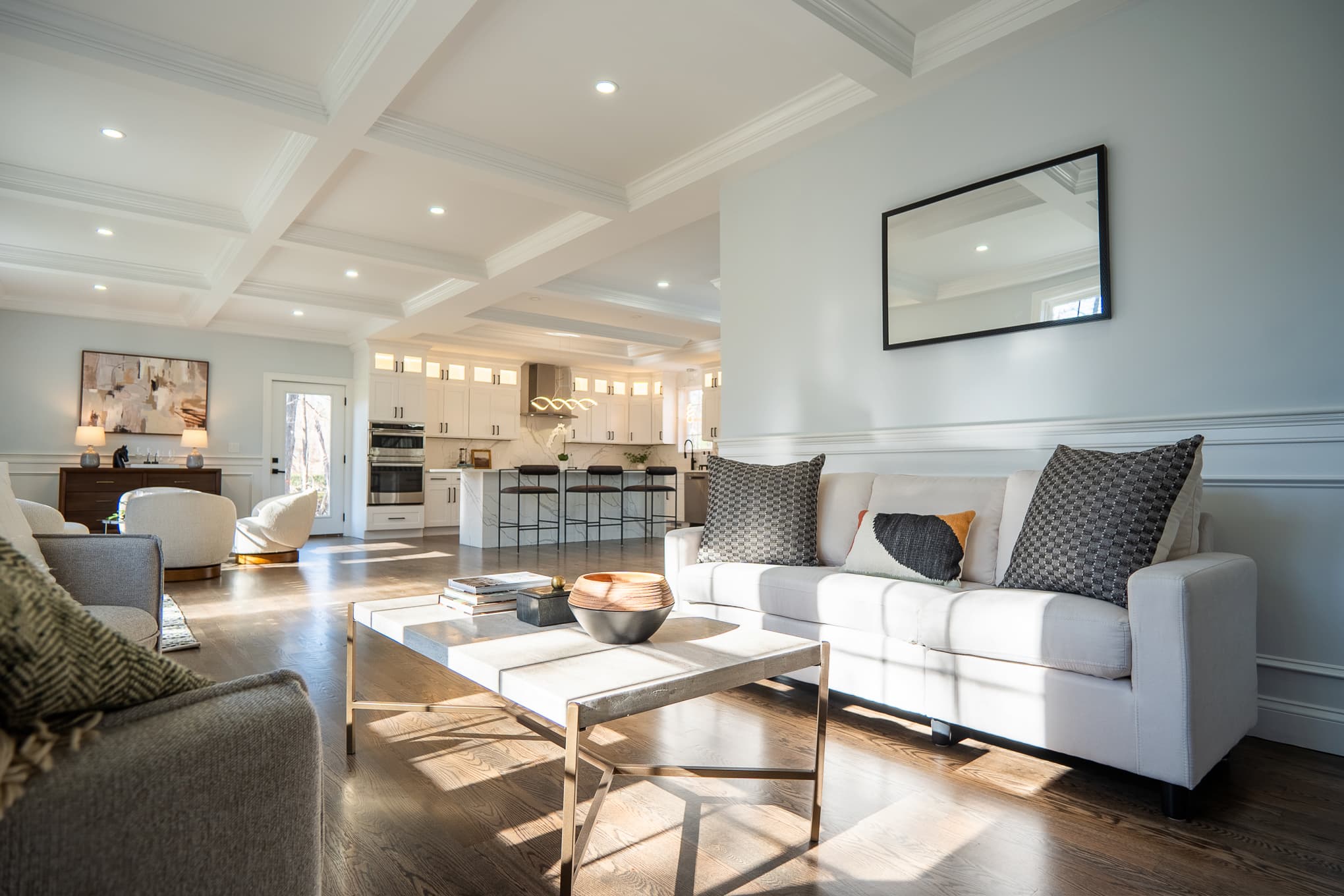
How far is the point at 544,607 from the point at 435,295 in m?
5.97

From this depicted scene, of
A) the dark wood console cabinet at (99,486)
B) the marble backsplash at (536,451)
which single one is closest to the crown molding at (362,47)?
the dark wood console cabinet at (99,486)

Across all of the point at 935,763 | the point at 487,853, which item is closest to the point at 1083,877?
the point at 935,763

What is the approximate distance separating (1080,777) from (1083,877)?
0.59m

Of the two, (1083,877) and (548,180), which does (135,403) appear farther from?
(1083,877)

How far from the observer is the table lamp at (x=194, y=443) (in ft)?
25.6

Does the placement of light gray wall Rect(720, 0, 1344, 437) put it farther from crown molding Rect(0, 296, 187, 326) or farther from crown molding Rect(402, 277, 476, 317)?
crown molding Rect(0, 296, 187, 326)

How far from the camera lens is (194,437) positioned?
790 centimetres

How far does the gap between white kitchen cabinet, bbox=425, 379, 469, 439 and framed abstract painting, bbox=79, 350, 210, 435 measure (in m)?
2.44

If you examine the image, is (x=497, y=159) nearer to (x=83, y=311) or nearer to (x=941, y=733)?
(x=941, y=733)

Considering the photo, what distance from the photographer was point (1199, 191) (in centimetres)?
258

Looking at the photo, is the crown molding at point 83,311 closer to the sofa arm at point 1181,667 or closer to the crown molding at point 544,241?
the crown molding at point 544,241

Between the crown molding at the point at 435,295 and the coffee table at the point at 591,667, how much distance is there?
5.09 m

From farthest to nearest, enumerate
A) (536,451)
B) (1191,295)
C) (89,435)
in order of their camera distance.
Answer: (536,451)
(89,435)
(1191,295)

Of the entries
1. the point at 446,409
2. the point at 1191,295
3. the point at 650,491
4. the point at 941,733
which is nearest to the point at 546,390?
the point at 446,409
